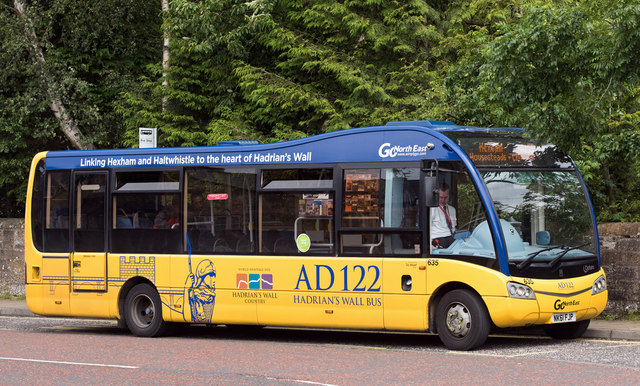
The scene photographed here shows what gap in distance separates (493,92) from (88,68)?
1381 centimetres

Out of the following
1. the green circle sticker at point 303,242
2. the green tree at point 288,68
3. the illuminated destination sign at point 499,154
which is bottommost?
the green circle sticker at point 303,242

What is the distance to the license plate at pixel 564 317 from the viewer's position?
1184cm

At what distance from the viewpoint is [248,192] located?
13.9 m

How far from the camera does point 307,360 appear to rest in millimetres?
11484

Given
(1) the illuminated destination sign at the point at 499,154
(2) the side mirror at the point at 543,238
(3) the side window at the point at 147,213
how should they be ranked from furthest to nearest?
(3) the side window at the point at 147,213 → (1) the illuminated destination sign at the point at 499,154 → (2) the side mirror at the point at 543,238

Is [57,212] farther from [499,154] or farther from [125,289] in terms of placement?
[499,154]

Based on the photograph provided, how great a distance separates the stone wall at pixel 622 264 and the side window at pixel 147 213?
666 centimetres

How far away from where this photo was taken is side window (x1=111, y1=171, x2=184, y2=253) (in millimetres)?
14633

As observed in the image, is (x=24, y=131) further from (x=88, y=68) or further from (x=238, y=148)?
(x=238, y=148)

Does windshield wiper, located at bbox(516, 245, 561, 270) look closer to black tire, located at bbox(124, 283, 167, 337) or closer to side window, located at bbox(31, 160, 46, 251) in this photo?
black tire, located at bbox(124, 283, 167, 337)

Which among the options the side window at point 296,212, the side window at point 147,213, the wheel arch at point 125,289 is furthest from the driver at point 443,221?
the wheel arch at point 125,289

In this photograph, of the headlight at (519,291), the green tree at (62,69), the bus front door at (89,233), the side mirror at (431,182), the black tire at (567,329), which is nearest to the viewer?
the headlight at (519,291)

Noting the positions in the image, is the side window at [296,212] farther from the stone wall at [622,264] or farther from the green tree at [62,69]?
the green tree at [62,69]

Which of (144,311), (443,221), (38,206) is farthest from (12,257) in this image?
(443,221)
